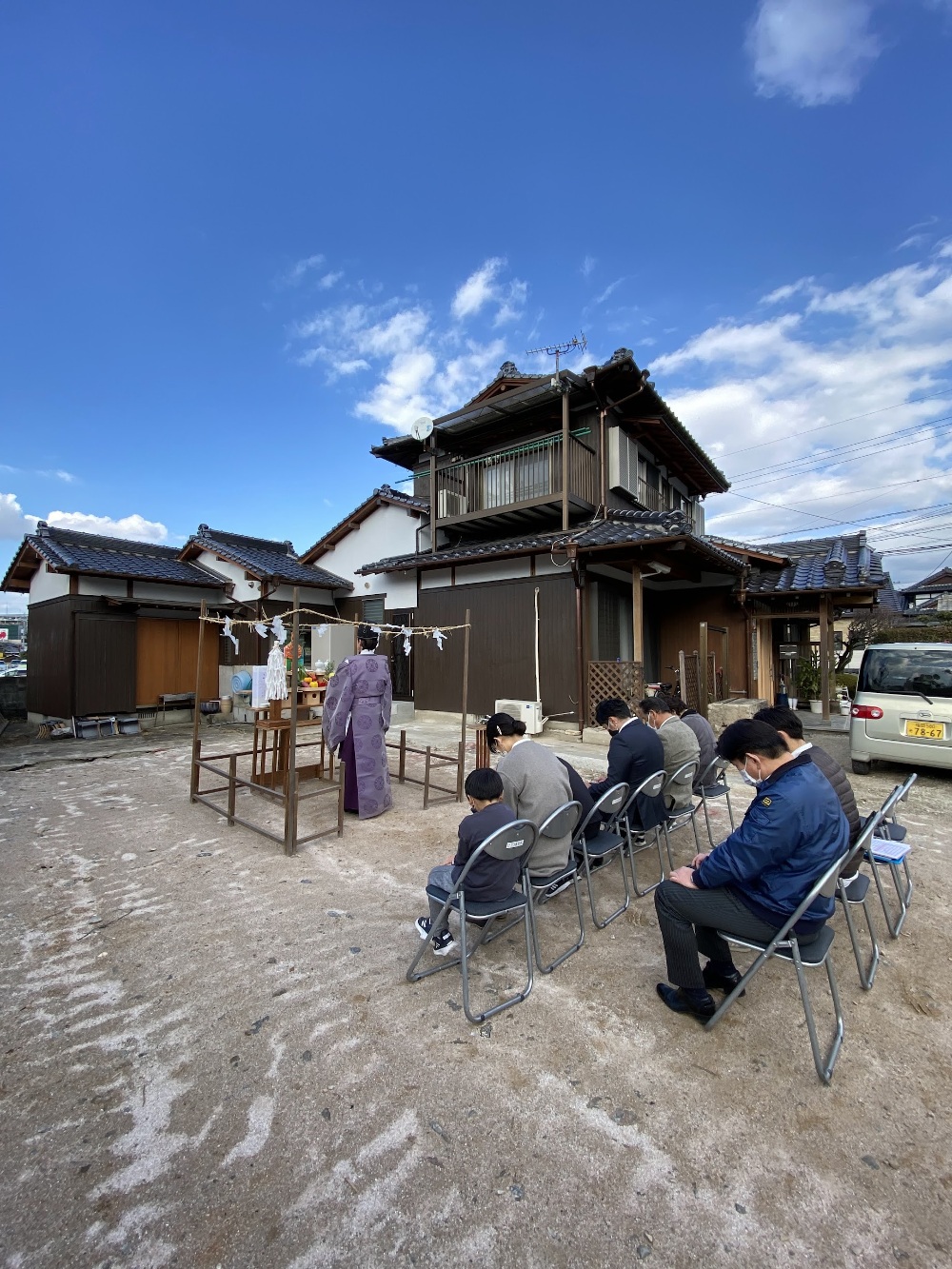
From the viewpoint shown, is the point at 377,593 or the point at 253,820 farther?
the point at 377,593

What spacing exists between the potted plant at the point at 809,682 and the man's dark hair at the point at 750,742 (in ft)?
38.7

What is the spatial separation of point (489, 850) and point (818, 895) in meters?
1.29

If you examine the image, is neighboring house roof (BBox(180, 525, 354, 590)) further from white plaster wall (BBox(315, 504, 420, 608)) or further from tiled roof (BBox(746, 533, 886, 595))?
tiled roof (BBox(746, 533, 886, 595))

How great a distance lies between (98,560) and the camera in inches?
437

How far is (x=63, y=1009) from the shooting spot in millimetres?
2408

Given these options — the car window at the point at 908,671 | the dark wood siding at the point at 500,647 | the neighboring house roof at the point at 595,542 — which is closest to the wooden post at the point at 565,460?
the neighboring house roof at the point at 595,542

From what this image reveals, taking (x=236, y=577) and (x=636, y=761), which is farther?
(x=236, y=577)

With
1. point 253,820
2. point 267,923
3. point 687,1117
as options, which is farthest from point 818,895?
point 253,820

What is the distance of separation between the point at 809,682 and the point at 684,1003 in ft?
40.0

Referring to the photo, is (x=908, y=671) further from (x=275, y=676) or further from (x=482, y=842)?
(x=275, y=676)

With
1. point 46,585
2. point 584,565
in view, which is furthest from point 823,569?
point 46,585

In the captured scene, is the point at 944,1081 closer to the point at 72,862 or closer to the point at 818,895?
the point at 818,895

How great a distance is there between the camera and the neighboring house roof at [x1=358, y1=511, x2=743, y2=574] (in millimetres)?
8016

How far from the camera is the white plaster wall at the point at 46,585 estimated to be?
1101cm
